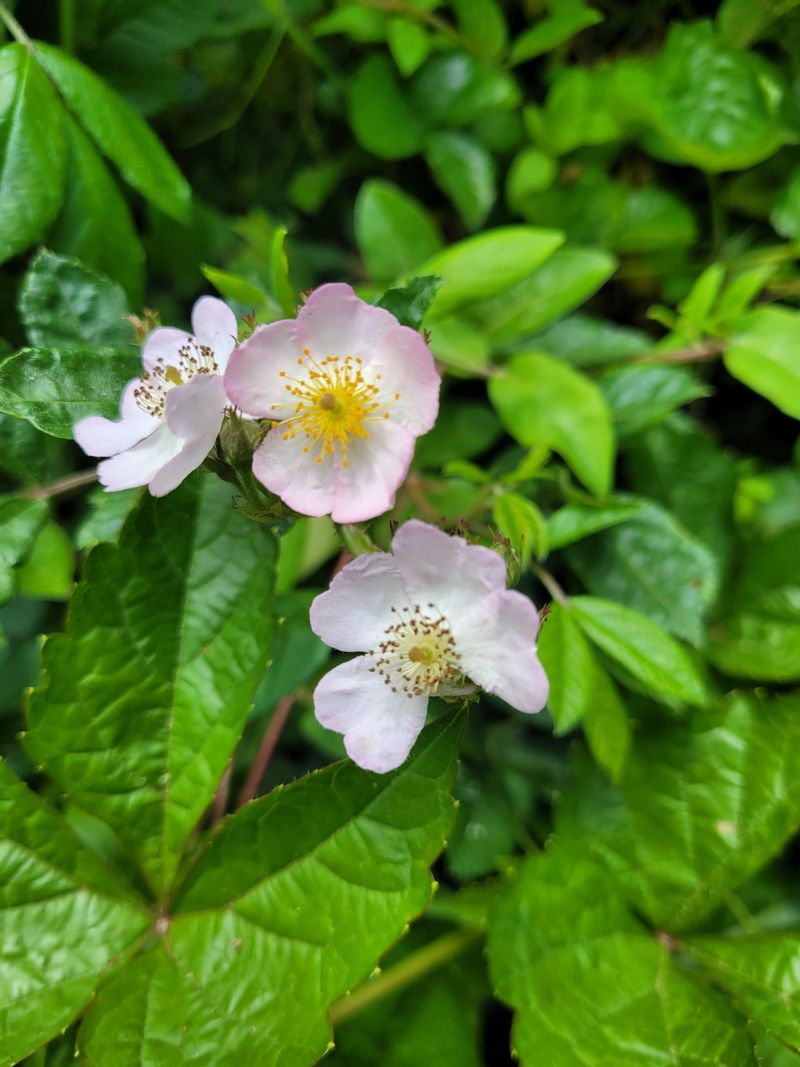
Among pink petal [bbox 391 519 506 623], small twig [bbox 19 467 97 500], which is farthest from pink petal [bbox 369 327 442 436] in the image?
small twig [bbox 19 467 97 500]

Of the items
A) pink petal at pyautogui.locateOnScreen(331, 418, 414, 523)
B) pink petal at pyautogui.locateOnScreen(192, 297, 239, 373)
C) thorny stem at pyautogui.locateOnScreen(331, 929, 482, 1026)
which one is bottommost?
thorny stem at pyautogui.locateOnScreen(331, 929, 482, 1026)

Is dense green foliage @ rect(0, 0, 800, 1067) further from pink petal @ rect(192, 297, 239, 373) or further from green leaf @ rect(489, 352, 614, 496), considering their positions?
pink petal @ rect(192, 297, 239, 373)

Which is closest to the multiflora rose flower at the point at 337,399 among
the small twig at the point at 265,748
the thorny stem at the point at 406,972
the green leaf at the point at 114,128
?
the green leaf at the point at 114,128

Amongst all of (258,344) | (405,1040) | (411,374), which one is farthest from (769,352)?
(405,1040)

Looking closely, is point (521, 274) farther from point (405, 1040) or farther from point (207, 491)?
point (405, 1040)

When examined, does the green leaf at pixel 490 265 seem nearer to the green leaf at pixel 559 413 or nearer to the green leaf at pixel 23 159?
the green leaf at pixel 559 413

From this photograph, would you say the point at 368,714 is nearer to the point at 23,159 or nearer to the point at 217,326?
the point at 217,326
